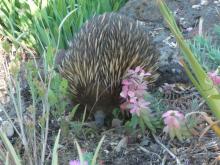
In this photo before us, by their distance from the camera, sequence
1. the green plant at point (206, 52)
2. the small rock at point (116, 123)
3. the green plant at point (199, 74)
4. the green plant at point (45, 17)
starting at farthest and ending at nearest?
the green plant at point (45, 17) < the green plant at point (206, 52) < the small rock at point (116, 123) < the green plant at point (199, 74)

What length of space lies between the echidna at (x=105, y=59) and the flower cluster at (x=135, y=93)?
205mm

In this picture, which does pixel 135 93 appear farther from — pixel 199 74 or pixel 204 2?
pixel 204 2

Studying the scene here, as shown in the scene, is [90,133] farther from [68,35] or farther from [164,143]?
[68,35]

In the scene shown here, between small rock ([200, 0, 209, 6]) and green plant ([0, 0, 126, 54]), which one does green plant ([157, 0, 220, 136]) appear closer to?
green plant ([0, 0, 126, 54])

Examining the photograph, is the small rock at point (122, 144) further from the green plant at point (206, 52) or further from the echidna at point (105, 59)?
the green plant at point (206, 52)

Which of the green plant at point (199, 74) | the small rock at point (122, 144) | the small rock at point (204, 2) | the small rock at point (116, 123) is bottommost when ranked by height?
the small rock at point (122, 144)

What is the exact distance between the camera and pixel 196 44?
355 cm

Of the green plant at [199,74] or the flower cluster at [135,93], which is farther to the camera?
the flower cluster at [135,93]

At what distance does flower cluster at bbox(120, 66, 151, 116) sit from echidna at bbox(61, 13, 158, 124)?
0.67 ft

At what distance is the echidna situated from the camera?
3.07m

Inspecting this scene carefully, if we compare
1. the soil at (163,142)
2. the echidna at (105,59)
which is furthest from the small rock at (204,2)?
the echidna at (105,59)

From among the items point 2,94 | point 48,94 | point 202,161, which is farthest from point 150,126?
point 2,94

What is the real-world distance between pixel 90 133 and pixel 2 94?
93 cm

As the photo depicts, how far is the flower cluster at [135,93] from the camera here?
274 cm
